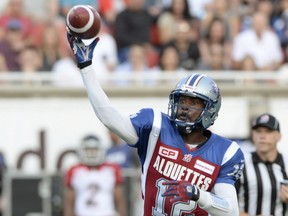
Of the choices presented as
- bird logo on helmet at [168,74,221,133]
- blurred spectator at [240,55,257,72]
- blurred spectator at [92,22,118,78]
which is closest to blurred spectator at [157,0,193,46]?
blurred spectator at [92,22,118,78]

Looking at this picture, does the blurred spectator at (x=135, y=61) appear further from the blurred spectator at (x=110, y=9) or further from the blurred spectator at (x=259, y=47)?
the blurred spectator at (x=259, y=47)

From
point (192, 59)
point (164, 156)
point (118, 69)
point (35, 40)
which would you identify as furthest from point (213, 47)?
point (164, 156)

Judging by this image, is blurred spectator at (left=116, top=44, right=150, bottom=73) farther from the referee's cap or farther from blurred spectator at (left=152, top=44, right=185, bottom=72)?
the referee's cap

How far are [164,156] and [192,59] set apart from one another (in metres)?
6.85

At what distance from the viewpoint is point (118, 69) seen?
13.1m

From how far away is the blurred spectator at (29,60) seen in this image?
41.7 feet

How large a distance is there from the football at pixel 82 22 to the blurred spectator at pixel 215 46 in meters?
6.80

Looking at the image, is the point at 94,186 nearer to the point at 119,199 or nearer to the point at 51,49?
the point at 119,199

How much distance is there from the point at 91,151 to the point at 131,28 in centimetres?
224

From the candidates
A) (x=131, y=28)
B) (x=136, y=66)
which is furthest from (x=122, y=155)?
(x=131, y=28)

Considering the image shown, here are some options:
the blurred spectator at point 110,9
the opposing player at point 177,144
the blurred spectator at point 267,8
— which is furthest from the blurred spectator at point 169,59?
the opposing player at point 177,144

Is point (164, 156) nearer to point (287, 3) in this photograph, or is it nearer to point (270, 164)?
point (270, 164)

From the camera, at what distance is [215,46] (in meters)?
13.3

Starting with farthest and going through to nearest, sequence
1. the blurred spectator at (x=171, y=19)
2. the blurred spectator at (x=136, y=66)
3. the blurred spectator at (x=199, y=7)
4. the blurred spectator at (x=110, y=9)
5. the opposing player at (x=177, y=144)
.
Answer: the blurred spectator at (x=199, y=7) → the blurred spectator at (x=110, y=9) → the blurred spectator at (x=171, y=19) → the blurred spectator at (x=136, y=66) → the opposing player at (x=177, y=144)
